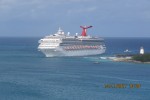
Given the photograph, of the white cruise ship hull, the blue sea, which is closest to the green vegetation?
the blue sea

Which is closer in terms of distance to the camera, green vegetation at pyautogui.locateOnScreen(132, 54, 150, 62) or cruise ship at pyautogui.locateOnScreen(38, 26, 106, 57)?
green vegetation at pyautogui.locateOnScreen(132, 54, 150, 62)

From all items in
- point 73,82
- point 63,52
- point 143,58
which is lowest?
point 73,82

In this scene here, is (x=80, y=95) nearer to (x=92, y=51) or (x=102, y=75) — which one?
(x=102, y=75)

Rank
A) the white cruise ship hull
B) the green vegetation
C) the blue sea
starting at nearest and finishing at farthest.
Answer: the blue sea < the green vegetation < the white cruise ship hull

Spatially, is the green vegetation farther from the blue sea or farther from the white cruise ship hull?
the white cruise ship hull

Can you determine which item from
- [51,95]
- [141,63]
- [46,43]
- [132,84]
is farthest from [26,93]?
[46,43]

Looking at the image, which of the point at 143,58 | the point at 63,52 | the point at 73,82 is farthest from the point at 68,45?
the point at 73,82

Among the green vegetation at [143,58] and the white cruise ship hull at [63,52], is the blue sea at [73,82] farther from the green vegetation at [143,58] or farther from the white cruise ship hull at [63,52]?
the white cruise ship hull at [63,52]

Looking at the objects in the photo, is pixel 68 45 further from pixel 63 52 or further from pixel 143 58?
pixel 143 58

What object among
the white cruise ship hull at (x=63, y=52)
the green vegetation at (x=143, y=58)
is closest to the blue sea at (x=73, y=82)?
the green vegetation at (x=143, y=58)
